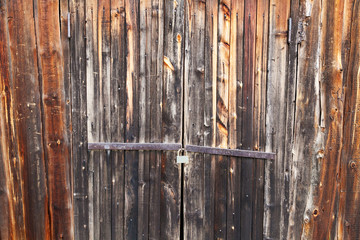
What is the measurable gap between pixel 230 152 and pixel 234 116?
307 millimetres

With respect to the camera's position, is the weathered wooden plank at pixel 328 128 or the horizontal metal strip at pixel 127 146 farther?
the horizontal metal strip at pixel 127 146

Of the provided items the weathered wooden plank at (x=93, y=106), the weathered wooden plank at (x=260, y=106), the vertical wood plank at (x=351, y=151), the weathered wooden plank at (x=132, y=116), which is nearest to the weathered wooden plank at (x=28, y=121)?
the weathered wooden plank at (x=93, y=106)

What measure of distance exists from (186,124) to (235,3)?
108 centimetres

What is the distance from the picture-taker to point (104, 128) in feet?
8.99

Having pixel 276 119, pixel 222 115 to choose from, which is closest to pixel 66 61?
pixel 222 115

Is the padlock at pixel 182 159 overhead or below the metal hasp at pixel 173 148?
below

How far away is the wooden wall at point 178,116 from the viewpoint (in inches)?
105

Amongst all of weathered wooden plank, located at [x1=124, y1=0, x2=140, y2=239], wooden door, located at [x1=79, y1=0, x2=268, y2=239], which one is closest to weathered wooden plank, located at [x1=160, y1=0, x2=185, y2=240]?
wooden door, located at [x1=79, y1=0, x2=268, y2=239]

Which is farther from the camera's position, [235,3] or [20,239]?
[20,239]

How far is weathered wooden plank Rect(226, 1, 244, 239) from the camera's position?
267 centimetres

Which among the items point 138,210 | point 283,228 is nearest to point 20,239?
point 138,210

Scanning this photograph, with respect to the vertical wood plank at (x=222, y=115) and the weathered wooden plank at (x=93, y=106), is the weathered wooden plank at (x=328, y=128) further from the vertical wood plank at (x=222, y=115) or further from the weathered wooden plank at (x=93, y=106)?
the weathered wooden plank at (x=93, y=106)

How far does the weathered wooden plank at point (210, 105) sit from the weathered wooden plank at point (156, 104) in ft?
1.26

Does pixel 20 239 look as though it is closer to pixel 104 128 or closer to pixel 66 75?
pixel 104 128
